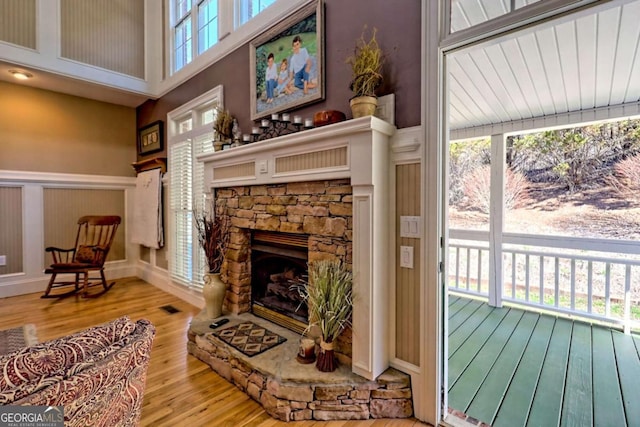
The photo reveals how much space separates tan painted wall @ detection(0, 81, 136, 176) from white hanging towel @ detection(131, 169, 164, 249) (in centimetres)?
67

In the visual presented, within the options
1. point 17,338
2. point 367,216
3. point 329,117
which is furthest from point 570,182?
point 17,338

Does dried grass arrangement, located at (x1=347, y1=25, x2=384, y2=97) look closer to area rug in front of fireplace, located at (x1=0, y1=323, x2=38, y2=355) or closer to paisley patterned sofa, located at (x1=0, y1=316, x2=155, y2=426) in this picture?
paisley patterned sofa, located at (x1=0, y1=316, x2=155, y2=426)

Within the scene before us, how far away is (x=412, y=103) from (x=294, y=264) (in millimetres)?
1613

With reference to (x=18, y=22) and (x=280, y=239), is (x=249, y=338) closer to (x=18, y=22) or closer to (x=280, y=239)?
(x=280, y=239)

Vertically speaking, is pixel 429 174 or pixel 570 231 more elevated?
pixel 429 174

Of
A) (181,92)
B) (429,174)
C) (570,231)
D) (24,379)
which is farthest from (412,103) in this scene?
(181,92)

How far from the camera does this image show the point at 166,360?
2441 millimetres

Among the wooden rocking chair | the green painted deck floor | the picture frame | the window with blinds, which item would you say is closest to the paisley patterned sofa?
the green painted deck floor

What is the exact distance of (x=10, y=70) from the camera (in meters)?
3.71

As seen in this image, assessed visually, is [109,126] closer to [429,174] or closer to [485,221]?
[429,174]

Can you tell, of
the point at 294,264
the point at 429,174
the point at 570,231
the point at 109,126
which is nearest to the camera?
the point at 429,174

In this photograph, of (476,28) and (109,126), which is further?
(109,126)

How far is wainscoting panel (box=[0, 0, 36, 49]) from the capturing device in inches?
137

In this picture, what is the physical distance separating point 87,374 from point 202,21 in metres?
4.28
